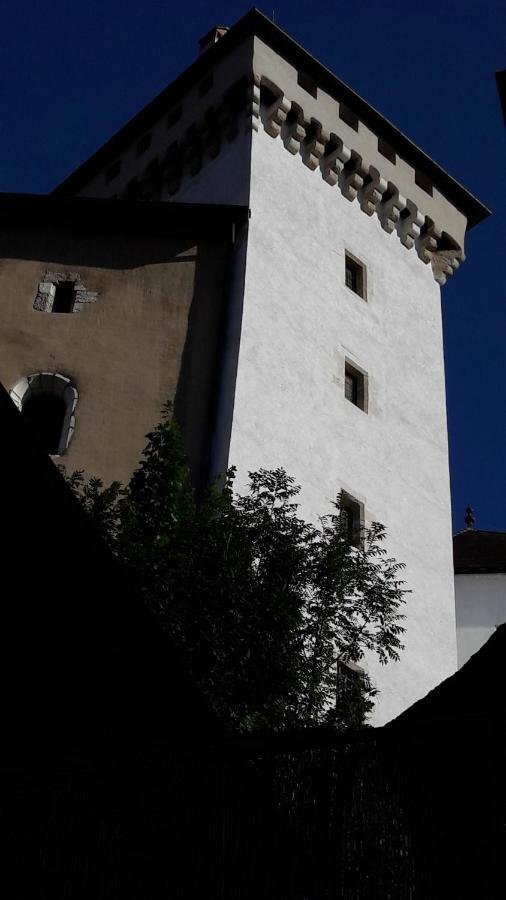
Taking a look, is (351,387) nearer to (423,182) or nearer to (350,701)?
(423,182)

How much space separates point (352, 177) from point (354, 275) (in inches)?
91.2

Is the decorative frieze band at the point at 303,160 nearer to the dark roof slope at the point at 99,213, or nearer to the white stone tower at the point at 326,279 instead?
the white stone tower at the point at 326,279

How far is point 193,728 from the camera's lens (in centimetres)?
745

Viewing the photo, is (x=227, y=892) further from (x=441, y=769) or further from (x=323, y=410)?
(x=323, y=410)

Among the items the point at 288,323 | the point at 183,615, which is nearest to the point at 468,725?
the point at 183,615

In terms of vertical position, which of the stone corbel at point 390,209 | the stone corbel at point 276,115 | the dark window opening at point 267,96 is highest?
the dark window opening at point 267,96

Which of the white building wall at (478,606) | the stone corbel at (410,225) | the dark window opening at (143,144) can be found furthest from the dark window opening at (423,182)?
the white building wall at (478,606)

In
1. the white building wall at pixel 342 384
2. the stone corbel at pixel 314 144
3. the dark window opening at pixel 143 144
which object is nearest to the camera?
the white building wall at pixel 342 384

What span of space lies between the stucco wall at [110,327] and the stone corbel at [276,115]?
3.71 metres

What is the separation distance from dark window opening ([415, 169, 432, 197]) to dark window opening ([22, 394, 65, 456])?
439 inches

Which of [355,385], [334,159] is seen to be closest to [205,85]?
[334,159]

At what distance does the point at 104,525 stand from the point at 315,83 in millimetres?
15899

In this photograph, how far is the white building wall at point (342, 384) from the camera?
21.4 metres

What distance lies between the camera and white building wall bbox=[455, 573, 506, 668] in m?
26.0
